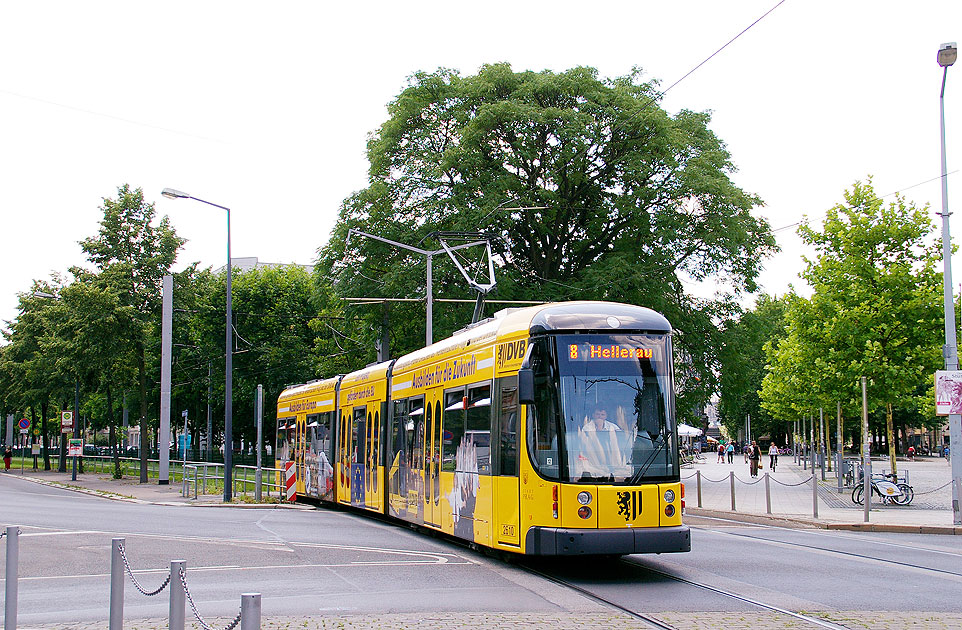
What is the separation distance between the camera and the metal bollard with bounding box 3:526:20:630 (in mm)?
8062

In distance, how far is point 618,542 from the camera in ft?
38.3

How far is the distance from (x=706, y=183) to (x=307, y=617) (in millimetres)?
26812

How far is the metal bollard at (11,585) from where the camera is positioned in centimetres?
806

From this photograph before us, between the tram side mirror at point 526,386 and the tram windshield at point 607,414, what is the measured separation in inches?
9.6

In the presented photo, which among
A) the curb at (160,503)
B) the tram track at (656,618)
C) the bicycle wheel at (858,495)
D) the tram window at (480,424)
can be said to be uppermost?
the tram window at (480,424)

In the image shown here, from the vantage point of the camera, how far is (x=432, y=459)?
16.0m

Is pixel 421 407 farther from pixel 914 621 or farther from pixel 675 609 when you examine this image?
pixel 914 621


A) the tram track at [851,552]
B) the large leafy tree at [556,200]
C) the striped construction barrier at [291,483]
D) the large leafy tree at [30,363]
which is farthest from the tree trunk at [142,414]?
the tram track at [851,552]

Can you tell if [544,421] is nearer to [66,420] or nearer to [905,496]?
[905,496]

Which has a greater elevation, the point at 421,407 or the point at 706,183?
the point at 706,183

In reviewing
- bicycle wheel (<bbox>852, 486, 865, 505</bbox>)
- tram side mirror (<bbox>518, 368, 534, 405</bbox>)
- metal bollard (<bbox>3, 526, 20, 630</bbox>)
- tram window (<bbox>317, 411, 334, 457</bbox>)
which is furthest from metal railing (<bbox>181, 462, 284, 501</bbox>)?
metal bollard (<bbox>3, 526, 20, 630</bbox>)

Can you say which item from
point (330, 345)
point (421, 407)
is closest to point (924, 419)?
point (330, 345)

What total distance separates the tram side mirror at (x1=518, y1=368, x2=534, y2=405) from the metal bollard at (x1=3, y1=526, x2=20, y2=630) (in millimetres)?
5488

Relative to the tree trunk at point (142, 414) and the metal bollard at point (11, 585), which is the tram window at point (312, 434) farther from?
the tree trunk at point (142, 414)
